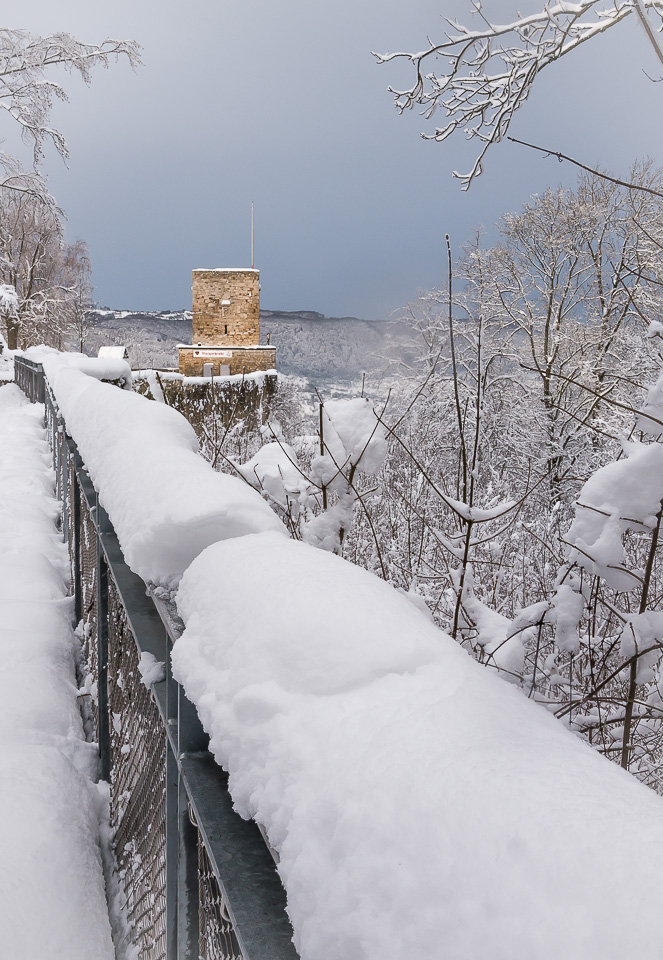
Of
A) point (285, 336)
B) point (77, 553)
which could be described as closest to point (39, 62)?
point (77, 553)

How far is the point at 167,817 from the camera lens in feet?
3.75

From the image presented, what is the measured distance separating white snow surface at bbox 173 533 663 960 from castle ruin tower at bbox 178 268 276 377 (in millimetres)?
43415

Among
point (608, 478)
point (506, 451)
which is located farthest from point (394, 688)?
point (506, 451)

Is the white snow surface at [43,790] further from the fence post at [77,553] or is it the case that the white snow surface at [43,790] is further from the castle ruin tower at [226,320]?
the castle ruin tower at [226,320]

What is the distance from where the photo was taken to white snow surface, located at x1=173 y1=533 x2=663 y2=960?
428 mm

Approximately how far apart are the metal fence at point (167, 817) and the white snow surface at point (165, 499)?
0.09 m

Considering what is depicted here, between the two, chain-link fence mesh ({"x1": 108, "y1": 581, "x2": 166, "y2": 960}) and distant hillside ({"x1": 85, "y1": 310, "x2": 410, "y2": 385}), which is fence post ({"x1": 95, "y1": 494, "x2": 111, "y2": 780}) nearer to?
chain-link fence mesh ({"x1": 108, "y1": 581, "x2": 166, "y2": 960})

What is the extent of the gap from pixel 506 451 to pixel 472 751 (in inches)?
593

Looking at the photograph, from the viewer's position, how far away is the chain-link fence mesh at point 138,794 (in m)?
1.37

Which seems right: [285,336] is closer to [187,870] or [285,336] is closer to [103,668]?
[103,668]

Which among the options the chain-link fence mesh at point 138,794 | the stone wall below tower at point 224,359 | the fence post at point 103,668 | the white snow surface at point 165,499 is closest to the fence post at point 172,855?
the chain-link fence mesh at point 138,794

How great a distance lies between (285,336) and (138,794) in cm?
5898

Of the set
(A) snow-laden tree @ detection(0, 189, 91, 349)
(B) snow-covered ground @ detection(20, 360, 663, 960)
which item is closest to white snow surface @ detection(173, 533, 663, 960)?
(B) snow-covered ground @ detection(20, 360, 663, 960)

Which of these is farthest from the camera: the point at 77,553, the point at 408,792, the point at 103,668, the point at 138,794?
the point at 77,553
